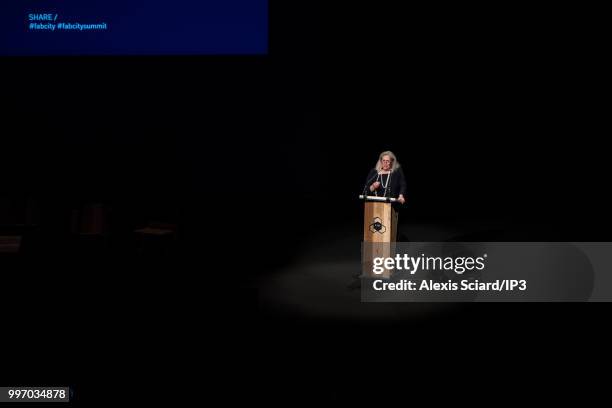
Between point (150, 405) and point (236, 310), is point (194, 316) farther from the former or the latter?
point (150, 405)

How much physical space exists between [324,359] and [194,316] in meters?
0.55

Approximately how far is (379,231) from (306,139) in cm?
178

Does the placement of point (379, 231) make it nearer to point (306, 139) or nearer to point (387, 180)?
point (387, 180)

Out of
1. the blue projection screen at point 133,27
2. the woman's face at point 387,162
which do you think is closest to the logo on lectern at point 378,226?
the woman's face at point 387,162

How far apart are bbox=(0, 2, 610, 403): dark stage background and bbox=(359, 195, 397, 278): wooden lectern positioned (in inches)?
24.0

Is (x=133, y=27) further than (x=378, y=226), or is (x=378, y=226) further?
(x=133, y=27)

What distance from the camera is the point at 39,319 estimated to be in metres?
1.72

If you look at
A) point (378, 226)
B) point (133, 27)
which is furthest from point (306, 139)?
point (133, 27)

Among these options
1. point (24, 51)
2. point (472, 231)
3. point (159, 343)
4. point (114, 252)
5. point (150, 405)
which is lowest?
point (150, 405)

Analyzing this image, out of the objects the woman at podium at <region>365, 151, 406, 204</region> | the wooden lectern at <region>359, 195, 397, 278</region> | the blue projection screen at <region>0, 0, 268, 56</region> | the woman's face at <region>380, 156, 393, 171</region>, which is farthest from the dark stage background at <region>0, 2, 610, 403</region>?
the woman's face at <region>380, 156, 393, 171</region>

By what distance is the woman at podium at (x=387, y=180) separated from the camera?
4879 mm

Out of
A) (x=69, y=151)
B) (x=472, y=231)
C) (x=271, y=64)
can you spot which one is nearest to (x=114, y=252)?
(x=69, y=151)

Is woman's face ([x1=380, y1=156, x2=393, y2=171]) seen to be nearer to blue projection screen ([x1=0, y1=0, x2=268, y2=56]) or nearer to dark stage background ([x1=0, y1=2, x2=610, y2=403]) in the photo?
dark stage background ([x1=0, y1=2, x2=610, y2=403])

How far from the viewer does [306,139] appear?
243 inches
